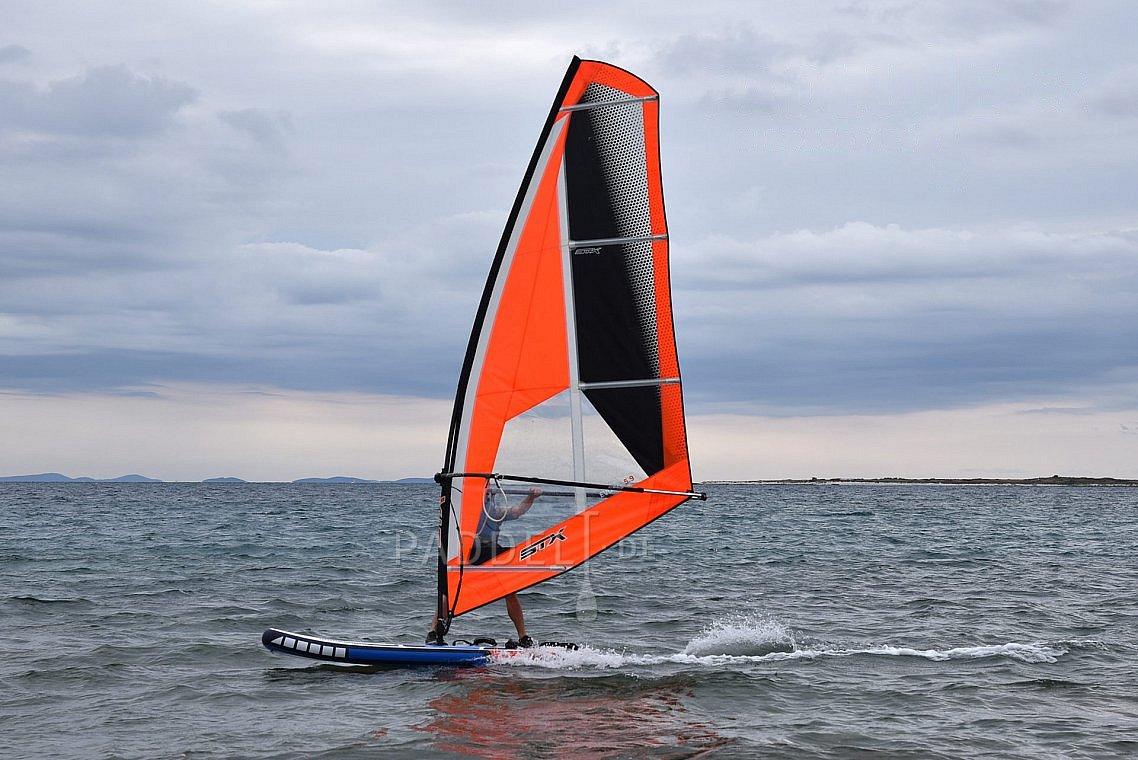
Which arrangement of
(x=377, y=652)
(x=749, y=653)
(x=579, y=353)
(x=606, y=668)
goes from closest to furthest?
(x=579, y=353) < (x=377, y=652) < (x=606, y=668) < (x=749, y=653)

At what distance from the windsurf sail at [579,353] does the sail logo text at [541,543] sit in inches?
0.6

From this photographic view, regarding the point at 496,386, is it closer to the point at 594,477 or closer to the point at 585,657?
the point at 594,477

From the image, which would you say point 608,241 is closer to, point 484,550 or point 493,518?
point 493,518

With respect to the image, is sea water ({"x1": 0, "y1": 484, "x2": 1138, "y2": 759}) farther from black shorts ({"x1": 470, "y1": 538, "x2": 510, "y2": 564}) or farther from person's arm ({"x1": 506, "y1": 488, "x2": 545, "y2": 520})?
person's arm ({"x1": 506, "y1": 488, "x2": 545, "y2": 520})

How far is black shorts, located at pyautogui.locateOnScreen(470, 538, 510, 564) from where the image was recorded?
1062cm

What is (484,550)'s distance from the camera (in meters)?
10.6

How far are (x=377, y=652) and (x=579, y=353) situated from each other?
4.17 meters

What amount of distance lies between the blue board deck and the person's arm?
175cm

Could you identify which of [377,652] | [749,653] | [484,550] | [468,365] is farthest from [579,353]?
[749,653]

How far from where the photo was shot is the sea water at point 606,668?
9086 millimetres

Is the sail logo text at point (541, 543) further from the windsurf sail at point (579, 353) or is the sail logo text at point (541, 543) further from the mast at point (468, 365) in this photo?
the mast at point (468, 365)

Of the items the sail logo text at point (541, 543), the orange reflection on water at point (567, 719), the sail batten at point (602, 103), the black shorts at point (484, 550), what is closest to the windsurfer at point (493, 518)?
the black shorts at point (484, 550)

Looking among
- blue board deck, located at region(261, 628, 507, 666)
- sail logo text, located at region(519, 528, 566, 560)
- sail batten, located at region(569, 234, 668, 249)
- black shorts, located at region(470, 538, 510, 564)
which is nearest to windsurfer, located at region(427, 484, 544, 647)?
black shorts, located at region(470, 538, 510, 564)

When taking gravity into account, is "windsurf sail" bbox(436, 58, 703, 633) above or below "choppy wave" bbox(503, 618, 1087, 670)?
above
